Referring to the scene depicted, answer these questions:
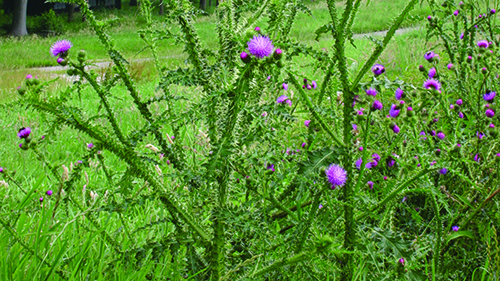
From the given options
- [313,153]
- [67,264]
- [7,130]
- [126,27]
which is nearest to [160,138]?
[313,153]

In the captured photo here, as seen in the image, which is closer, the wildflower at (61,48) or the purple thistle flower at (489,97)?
the wildflower at (61,48)

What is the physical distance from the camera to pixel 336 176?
1126 millimetres

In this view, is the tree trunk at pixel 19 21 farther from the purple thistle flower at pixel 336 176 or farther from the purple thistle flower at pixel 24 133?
the purple thistle flower at pixel 336 176

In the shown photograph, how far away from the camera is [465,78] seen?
2150 millimetres

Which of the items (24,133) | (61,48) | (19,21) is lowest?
(19,21)

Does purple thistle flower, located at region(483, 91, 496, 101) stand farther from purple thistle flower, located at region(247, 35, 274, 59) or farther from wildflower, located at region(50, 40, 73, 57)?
wildflower, located at region(50, 40, 73, 57)

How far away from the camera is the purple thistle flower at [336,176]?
112cm

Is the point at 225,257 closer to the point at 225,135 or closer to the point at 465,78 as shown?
the point at 225,135

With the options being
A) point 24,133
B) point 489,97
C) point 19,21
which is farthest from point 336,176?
point 19,21

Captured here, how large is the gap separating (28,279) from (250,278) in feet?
2.15

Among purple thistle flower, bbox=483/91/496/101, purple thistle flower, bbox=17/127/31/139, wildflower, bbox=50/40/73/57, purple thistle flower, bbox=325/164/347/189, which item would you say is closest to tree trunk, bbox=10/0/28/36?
purple thistle flower, bbox=17/127/31/139

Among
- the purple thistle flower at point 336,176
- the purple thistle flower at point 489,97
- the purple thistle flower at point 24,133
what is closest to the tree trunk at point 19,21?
the purple thistle flower at point 24,133

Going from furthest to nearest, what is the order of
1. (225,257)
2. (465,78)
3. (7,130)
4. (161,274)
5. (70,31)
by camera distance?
(70,31)
(7,130)
(465,78)
(161,274)
(225,257)

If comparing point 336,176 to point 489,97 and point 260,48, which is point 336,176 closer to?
point 260,48
